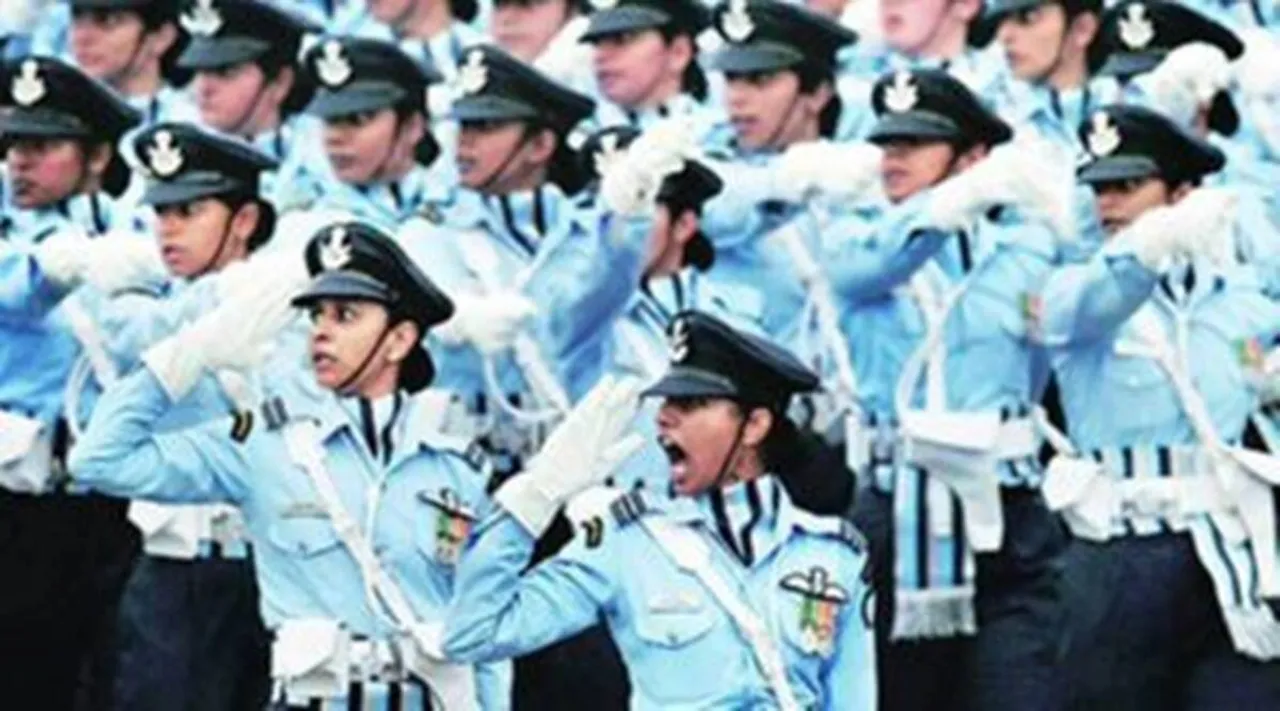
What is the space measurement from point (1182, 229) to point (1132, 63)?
2136mm

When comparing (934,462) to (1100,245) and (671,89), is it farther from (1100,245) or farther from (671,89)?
(671,89)

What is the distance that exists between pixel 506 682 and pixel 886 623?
5.70ft

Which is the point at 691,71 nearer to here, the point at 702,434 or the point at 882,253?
the point at 882,253

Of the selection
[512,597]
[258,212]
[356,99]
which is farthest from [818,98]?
[512,597]

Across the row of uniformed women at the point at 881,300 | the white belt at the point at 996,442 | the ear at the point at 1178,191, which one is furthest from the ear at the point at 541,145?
the ear at the point at 1178,191

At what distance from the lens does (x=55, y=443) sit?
15.3 m

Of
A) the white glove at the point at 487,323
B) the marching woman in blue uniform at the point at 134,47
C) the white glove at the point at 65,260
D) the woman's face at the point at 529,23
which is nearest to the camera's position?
the white glove at the point at 65,260

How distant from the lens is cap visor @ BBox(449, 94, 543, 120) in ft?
50.7

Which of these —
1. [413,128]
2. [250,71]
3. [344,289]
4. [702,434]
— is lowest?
[702,434]

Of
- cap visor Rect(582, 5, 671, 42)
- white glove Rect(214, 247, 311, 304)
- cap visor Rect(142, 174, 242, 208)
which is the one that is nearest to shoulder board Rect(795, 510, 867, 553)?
white glove Rect(214, 247, 311, 304)

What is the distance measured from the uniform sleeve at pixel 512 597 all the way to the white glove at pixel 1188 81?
306 cm

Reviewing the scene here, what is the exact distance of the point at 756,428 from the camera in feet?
41.6

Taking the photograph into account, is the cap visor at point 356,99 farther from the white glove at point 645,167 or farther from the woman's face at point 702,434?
the woman's face at point 702,434

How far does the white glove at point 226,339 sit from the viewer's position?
1301cm
